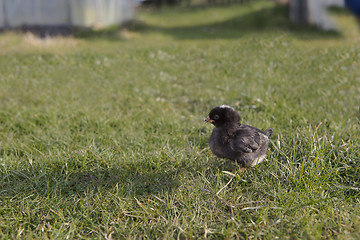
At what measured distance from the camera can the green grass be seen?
2775mm

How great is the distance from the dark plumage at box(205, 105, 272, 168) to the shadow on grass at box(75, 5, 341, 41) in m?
10.4

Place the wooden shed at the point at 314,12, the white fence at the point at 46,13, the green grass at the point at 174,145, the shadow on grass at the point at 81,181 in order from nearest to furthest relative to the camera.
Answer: the green grass at the point at 174,145, the shadow on grass at the point at 81,181, the white fence at the point at 46,13, the wooden shed at the point at 314,12

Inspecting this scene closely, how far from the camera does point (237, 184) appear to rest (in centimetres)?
327

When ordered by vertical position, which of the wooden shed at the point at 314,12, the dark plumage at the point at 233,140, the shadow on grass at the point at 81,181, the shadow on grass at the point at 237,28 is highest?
the wooden shed at the point at 314,12

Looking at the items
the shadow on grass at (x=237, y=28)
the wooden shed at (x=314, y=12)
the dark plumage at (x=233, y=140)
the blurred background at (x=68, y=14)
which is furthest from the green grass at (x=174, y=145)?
the wooden shed at (x=314, y=12)

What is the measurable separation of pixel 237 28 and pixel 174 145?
1398cm

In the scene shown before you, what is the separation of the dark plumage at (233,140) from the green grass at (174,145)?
0.56 ft

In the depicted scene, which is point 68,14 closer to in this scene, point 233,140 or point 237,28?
point 237,28

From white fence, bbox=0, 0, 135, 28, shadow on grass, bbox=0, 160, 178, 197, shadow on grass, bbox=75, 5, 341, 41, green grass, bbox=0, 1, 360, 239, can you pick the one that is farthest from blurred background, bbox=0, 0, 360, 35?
shadow on grass, bbox=0, 160, 178, 197

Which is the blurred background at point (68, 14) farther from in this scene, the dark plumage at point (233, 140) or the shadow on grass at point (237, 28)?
the dark plumage at point (233, 140)

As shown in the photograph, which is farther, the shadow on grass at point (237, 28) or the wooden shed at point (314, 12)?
the wooden shed at point (314, 12)

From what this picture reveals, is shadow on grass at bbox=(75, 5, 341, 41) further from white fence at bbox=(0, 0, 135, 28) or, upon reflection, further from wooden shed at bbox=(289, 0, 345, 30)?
white fence at bbox=(0, 0, 135, 28)

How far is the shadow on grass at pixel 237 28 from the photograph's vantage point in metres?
13.8

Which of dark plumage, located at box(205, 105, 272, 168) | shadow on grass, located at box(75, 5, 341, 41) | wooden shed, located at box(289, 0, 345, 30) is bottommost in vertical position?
dark plumage, located at box(205, 105, 272, 168)
